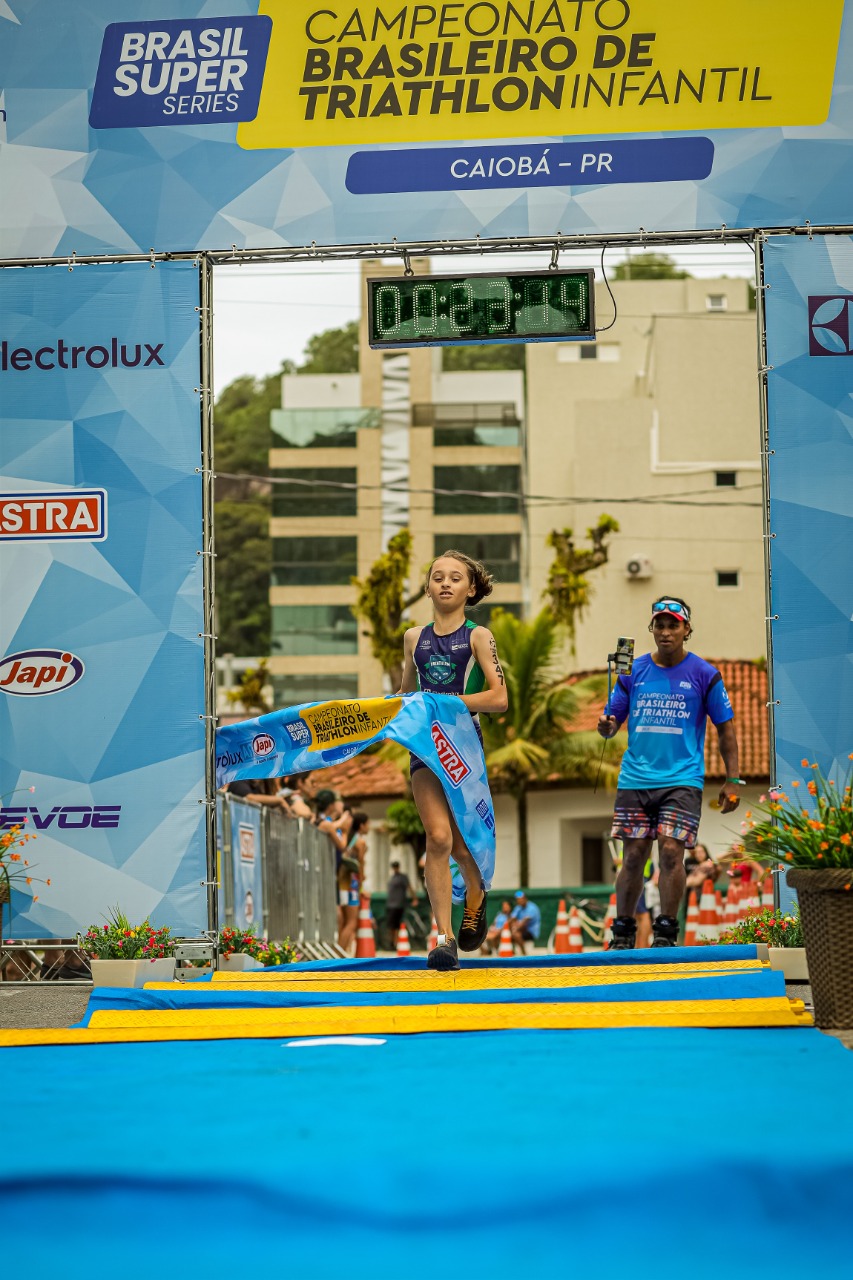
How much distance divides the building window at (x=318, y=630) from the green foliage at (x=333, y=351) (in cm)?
1445

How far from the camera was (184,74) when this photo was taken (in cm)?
1068

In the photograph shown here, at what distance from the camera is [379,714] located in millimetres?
9719

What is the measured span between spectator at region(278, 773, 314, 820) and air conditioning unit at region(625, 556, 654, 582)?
39.6 metres

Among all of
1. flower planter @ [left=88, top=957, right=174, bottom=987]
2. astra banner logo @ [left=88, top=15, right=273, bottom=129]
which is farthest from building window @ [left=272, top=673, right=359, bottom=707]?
flower planter @ [left=88, top=957, right=174, bottom=987]

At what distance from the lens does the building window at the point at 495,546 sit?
237ft

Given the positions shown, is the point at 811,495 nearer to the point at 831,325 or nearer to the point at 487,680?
the point at 831,325

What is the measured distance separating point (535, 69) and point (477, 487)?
63.2 m

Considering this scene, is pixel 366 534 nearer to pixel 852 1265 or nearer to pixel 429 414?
pixel 429 414

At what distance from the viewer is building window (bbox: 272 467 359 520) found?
239 feet

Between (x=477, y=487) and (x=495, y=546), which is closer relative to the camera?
(x=495, y=546)

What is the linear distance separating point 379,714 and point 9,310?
384cm

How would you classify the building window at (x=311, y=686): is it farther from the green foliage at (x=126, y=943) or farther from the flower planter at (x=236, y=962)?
the green foliage at (x=126, y=943)

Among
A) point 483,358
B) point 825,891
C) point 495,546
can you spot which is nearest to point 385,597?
point 495,546

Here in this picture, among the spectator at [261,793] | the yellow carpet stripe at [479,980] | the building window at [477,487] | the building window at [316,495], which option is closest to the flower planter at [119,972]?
the yellow carpet stripe at [479,980]
